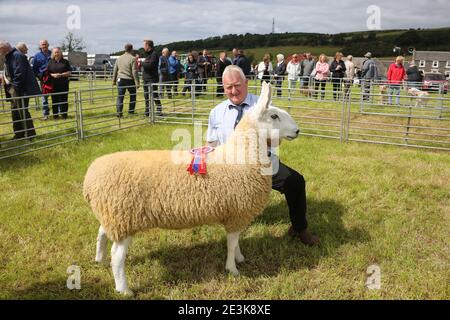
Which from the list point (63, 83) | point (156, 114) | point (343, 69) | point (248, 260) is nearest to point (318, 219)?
point (248, 260)

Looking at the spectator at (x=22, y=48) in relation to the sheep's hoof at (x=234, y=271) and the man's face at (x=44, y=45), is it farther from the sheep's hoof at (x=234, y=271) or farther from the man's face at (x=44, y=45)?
the sheep's hoof at (x=234, y=271)

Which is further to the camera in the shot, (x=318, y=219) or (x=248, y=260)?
(x=318, y=219)

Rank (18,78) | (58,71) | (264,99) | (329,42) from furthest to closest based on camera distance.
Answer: (329,42)
(58,71)
(18,78)
(264,99)

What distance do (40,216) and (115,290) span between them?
1758mm

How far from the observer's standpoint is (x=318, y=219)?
4258mm

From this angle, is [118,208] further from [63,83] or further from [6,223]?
[63,83]

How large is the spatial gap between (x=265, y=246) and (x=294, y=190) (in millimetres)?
623

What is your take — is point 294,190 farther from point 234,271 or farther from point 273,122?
point 234,271

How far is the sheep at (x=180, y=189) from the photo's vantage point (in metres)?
2.80

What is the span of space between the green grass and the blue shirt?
104 centimetres

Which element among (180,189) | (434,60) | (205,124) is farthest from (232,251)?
(434,60)

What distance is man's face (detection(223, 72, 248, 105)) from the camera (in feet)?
11.0

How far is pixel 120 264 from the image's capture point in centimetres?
284

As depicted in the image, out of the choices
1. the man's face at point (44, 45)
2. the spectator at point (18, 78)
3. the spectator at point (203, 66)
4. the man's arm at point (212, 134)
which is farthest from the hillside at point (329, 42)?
the man's arm at point (212, 134)
